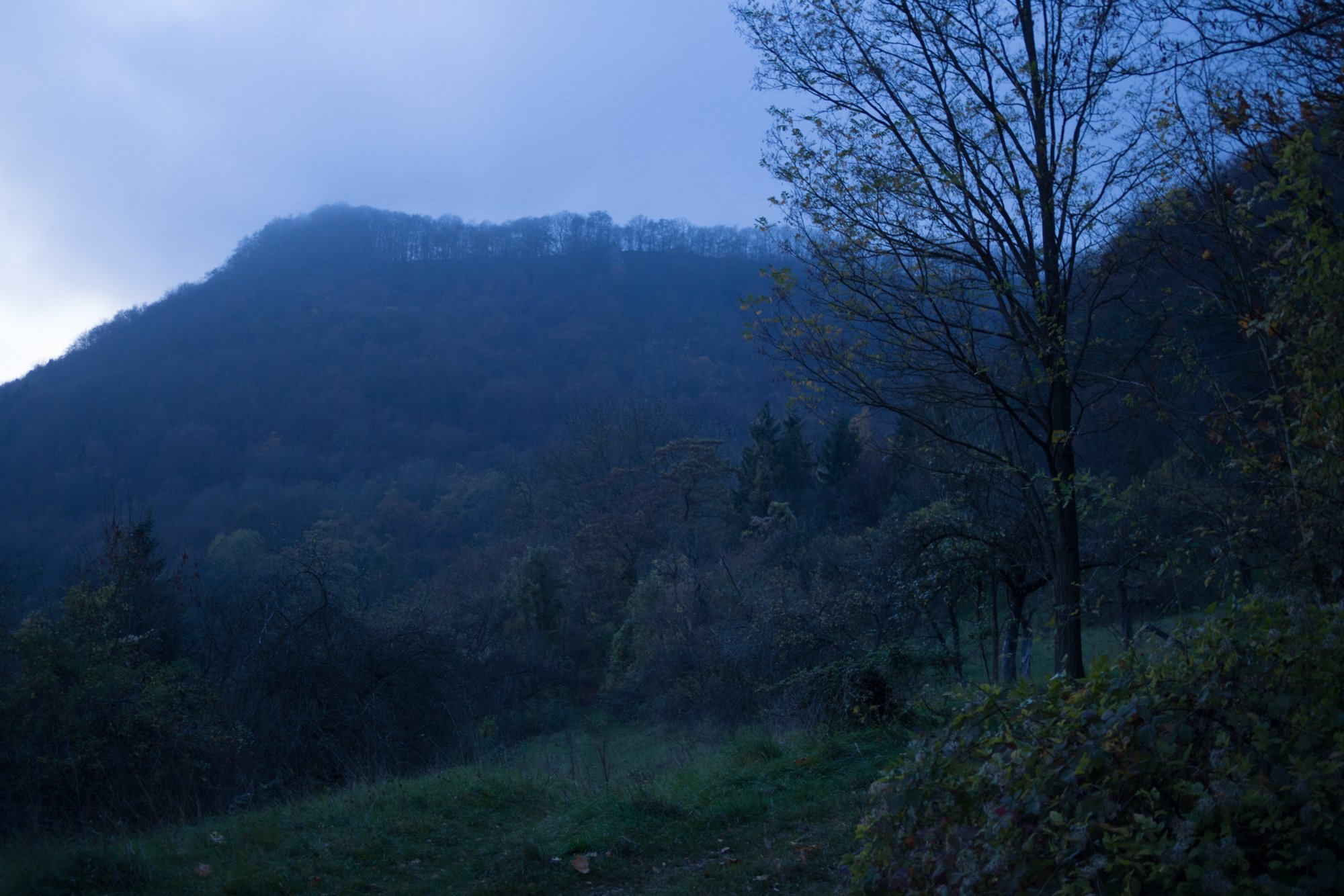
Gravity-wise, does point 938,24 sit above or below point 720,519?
above

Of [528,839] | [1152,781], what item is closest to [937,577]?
[528,839]

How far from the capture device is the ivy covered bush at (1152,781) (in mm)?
2361

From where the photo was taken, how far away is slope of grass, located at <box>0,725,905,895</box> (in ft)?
18.2

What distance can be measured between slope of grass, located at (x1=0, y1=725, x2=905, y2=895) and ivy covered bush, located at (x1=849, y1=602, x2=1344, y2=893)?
207 cm

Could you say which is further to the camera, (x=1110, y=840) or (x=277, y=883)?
(x=277, y=883)

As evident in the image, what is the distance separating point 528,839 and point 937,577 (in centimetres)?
821

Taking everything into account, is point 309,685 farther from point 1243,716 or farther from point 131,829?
point 1243,716

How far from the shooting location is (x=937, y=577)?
12.8 metres

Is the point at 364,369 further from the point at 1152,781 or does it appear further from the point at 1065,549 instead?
the point at 1152,781

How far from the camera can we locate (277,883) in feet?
18.3

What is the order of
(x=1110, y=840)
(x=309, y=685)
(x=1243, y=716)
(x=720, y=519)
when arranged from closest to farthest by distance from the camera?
(x=1110, y=840), (x=1243, y=716), (x=309, y=685), (x=720, y=519)

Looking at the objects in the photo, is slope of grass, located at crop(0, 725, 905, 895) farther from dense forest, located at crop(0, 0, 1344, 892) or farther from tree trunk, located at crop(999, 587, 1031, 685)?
tree trunk, located at crop(999, 587, 1031, 685)

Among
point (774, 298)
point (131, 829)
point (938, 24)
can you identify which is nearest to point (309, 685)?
point (131, 829)

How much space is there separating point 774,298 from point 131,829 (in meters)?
7.73
